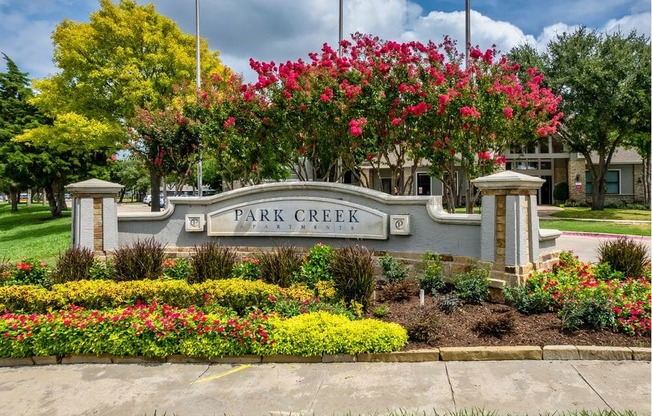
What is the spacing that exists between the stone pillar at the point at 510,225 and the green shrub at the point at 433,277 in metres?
0.71

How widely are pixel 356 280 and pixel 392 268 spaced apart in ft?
4.58

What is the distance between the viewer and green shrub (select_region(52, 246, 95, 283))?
7.00 metres

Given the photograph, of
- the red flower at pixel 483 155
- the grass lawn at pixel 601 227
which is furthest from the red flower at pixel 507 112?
the grass lawn at pixel 601 227

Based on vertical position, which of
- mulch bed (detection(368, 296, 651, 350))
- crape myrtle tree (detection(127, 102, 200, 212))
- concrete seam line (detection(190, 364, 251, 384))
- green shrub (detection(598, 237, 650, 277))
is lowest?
concrete seam line (detection(190, 364, 251, 384))

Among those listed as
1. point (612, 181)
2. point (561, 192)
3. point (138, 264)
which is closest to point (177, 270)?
point (138, 264)

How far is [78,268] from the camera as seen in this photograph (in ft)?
23.5

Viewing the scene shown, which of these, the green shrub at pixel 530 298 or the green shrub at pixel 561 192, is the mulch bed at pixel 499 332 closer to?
the green shrub at pixel 530 298

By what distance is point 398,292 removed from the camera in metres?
6.60

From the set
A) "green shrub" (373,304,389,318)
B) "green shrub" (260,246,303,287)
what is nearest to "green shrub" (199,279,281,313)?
"green shrub" (260,246,303,287)

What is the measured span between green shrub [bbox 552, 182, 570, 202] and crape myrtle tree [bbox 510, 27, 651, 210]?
28.9 feet

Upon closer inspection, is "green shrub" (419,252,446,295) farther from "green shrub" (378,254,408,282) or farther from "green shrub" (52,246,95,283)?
"green shrub" (52,246,95,283)

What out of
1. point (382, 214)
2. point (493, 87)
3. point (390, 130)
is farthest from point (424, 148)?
point (382, 214)

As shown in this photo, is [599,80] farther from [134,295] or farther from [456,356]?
[134,295]

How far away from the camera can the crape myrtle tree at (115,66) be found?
58.0ft
